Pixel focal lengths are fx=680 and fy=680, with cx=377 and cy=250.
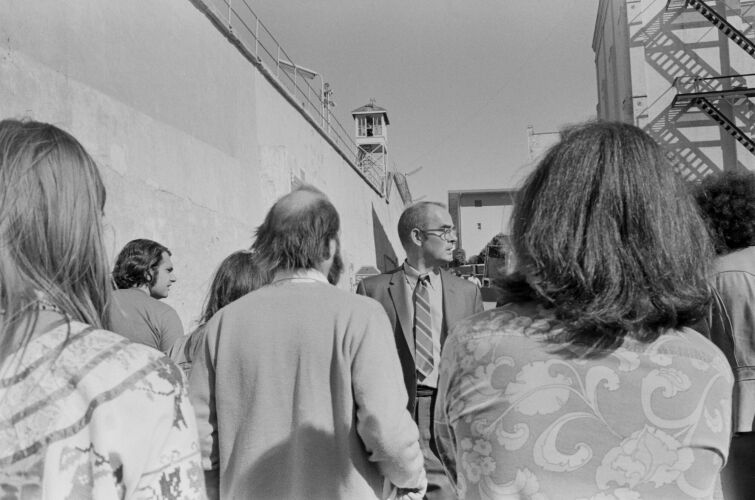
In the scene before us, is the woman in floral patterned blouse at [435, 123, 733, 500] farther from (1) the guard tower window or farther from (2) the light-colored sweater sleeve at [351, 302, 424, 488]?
(1) the guard tower window

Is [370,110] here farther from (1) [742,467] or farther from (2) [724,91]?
(1) [742,467]

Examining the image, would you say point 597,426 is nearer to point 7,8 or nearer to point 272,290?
point 272,290

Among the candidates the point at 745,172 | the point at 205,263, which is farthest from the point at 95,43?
the point at 745,172

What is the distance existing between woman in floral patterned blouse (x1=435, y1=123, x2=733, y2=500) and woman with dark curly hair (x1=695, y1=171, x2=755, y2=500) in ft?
5.81

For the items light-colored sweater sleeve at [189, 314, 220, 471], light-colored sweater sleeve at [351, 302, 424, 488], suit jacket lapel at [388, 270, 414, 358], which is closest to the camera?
light-colored sweater sleeve at [351, 302, 424, 488]

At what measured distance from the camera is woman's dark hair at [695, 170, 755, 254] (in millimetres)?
3209

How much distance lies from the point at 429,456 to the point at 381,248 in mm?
22654

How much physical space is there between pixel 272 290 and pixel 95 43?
528 centimetres

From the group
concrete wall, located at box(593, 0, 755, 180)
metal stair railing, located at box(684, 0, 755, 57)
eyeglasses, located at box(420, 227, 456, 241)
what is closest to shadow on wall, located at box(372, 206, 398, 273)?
concrete wall, located at box(593, 0, 755, 180)

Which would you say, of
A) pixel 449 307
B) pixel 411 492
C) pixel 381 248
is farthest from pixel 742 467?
pixel 381 248

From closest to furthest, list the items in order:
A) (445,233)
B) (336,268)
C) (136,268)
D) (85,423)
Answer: (85,423) → (336,268) → (136,268) → (445,233)

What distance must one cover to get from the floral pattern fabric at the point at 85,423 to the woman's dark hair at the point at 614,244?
824 millimetres

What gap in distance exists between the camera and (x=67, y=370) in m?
1.14

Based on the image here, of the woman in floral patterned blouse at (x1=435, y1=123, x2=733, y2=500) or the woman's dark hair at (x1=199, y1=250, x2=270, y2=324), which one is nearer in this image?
the woman in floral patterned blouse at (x1=435, y1=123, x2=733, y2=500)
